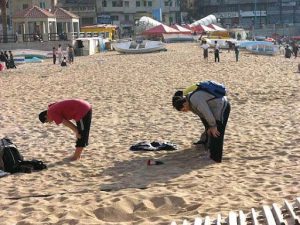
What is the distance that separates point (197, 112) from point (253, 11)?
341 feet

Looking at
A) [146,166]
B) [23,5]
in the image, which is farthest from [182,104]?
[23,5]

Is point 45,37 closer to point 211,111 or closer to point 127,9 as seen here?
point 211,111

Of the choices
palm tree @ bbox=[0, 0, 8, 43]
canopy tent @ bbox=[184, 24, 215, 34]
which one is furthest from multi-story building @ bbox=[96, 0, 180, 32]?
palm tree @ bbox=[0, 0, 8, 43]

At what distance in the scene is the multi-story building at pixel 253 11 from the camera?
105875 mm

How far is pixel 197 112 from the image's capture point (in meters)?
7.49

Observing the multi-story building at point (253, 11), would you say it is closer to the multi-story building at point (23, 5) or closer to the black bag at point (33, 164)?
the multi-story building at point (23, 5)

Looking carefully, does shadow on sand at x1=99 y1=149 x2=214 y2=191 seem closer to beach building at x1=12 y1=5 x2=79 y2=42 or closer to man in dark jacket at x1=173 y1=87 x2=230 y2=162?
man in dark jacket at x1=173 y1=87 x2=230 y2=162

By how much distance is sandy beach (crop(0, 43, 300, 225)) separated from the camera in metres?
5.55

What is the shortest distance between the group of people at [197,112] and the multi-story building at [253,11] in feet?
330

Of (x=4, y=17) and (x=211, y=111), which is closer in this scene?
(x=211, y=111)

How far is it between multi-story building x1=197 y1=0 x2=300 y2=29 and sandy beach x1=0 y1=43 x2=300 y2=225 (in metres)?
93.9

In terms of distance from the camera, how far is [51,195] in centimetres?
621

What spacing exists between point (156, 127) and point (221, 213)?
5354mm

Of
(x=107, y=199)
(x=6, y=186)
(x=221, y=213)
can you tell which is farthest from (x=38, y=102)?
(x=221, y=213)
